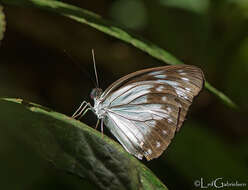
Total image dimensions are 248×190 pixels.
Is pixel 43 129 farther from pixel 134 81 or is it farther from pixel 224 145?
pixel 224 145

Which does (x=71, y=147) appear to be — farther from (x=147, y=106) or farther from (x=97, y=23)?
(x=147, y=106)

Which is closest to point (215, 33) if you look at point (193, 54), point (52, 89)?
point (193, 54)

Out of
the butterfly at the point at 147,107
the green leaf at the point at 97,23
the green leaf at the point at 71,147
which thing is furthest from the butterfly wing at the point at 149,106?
the green leaf at the point at 71,147

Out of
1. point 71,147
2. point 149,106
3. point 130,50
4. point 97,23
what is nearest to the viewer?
point 71,147

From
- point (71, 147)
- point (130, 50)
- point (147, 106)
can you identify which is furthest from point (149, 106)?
point (130, 50)

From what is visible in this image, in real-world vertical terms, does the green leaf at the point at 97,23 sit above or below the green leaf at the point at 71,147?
above

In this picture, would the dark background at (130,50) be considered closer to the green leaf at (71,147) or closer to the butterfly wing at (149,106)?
the butterfly wing at (149,106)

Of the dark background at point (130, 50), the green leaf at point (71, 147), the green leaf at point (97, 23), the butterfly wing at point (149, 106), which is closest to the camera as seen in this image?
the green leaf at point (71, 147)
